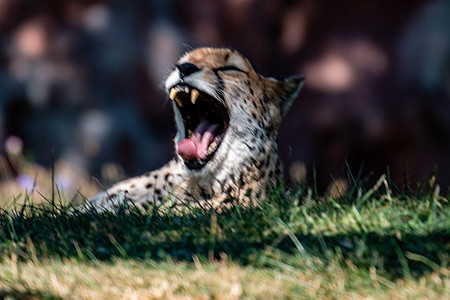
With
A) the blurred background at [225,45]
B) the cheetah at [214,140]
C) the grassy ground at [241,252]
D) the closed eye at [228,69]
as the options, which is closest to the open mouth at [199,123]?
the cheetah at [214,140]

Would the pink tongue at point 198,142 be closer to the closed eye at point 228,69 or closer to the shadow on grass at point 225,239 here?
the closed eye at point 228,69

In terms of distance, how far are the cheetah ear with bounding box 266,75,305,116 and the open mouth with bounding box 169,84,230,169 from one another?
1.44 feet

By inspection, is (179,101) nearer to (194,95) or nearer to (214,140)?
(194,95)

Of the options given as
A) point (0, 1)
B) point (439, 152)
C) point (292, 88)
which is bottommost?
point (439, 152)

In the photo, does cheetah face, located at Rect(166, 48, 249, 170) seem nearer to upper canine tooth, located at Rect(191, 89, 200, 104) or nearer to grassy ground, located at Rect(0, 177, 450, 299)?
upper canine tooth, located at Rect(191, 89, 200, 104)

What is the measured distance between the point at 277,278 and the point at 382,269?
46 cm

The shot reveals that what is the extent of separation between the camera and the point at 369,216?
387 cm

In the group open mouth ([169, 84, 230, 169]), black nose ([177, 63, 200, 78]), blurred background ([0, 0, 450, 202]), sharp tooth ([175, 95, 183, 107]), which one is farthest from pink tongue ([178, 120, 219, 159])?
blurred background ([0, 0, 450, 202])

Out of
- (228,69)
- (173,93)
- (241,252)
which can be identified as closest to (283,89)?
(228,69)

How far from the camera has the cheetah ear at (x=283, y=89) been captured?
4953 mm

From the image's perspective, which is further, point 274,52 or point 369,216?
point 274,52

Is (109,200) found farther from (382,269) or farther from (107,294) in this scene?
(382,269)

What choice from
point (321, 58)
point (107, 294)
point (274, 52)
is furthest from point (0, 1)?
point (107, 294)

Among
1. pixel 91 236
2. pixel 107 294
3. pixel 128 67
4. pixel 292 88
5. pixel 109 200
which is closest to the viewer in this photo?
pixel 107 294
